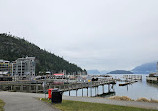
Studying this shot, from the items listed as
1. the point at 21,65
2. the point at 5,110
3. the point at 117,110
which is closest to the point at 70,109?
the point at 117,110

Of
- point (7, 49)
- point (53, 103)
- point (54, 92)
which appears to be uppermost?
point (7, 49)

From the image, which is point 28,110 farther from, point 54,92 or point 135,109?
point 135,109

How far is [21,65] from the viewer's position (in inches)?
5591

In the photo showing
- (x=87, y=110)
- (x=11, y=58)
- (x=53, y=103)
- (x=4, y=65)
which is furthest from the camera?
(x=11, y=58)

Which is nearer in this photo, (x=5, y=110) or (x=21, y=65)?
(x=5, y=110)

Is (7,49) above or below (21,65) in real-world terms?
above

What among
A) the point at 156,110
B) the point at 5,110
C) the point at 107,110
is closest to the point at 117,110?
the point at 107,110

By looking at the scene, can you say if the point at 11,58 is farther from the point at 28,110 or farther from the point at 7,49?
the point at 28,110

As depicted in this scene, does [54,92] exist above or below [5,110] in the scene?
above

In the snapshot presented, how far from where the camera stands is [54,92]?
14031 mm

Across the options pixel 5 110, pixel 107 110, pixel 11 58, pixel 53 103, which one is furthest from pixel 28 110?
pixel 11 58

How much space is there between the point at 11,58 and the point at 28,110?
193550 millimetres

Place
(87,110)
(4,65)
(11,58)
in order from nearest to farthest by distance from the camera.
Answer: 1. (87,110)
2. (4,65)
3. (11,58)

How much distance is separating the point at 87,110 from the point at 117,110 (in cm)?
236
